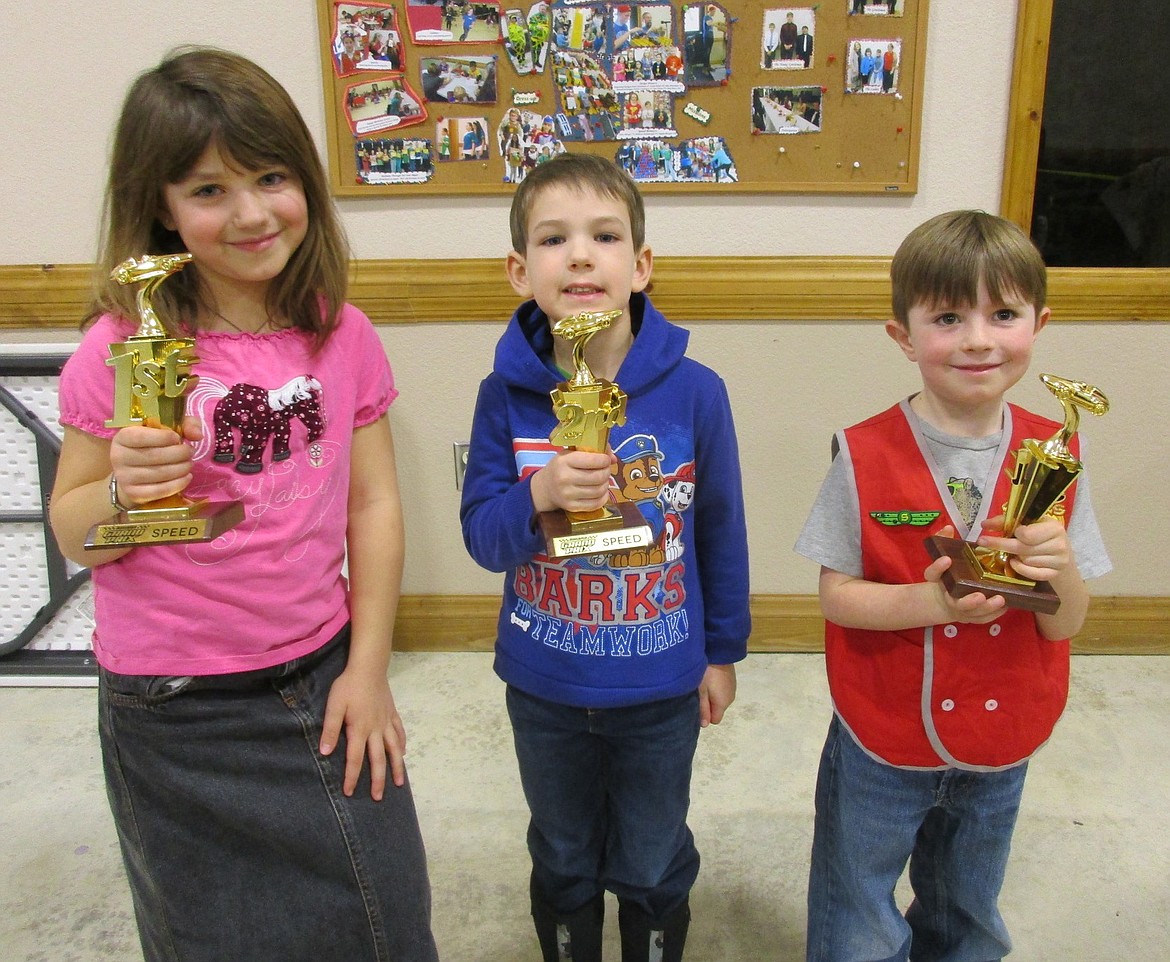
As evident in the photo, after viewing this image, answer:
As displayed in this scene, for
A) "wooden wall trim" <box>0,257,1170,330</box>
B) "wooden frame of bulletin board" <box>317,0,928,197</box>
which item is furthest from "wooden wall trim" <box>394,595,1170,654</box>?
"wooden frame of bulletin board" <box>317,0,928,197</box>

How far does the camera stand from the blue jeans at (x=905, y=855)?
119 centimetres

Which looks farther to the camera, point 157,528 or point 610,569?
point 610,569

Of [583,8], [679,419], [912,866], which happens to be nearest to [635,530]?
[679,419]

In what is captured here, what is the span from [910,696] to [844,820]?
0.70 feet

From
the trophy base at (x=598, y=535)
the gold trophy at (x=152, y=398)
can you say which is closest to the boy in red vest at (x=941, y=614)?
the trophy base at (x=598, y=535)

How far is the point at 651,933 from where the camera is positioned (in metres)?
1.38

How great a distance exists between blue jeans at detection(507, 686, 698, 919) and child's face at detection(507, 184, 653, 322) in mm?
552

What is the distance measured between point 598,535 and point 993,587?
1.41 feet

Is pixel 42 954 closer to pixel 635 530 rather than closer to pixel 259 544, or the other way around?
pixel 259 544

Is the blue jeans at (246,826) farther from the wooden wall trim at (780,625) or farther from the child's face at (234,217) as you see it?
the wooden wall trim at (780,625)

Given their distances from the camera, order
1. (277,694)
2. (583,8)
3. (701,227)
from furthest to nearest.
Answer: (701,227), (583,8), (277,694)

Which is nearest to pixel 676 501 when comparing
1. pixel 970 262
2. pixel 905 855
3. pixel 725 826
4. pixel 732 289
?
pixel 970 262

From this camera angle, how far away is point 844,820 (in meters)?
1.24

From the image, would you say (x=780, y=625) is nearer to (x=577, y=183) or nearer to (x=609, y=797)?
(x=609, y=797)
